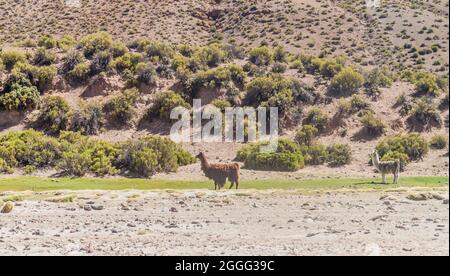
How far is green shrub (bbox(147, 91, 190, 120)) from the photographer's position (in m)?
39.3

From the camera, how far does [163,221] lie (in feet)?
44.0

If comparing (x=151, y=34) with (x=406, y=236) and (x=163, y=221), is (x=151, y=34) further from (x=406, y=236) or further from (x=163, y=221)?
(x=406, y=236)

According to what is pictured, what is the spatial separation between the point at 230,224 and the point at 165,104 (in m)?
27.6

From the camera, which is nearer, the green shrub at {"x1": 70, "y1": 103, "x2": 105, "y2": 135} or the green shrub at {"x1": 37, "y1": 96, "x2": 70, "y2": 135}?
the green shrub at {"x1": 70, "y1": 103, "x2": 105, "y2": 135}

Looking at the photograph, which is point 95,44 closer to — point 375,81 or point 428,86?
point 375,81

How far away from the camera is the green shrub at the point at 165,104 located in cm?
3934

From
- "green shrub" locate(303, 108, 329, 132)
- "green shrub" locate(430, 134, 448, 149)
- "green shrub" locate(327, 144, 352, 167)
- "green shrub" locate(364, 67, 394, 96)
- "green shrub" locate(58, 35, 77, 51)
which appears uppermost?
"green shrub" locate(58, 35, 77, 51)

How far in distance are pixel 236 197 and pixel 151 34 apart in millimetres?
47064

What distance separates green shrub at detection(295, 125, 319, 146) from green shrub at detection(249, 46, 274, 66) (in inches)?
502

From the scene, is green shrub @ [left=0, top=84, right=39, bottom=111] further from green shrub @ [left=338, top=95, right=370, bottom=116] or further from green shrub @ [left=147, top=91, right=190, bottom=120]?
green shrub @ [left=338, top=95, right=370, bottom=116]

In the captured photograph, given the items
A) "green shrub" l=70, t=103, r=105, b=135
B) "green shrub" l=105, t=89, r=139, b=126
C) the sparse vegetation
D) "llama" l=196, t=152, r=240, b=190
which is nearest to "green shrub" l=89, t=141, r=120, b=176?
the sparse vegetation

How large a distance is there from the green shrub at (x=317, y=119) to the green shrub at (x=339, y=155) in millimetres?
4995

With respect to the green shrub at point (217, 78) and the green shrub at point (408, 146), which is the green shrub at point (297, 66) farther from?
the green shrub at point (408, 146)

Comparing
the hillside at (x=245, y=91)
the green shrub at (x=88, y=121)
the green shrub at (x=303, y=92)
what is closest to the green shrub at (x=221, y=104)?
the hillside at (x=245, y=91)
